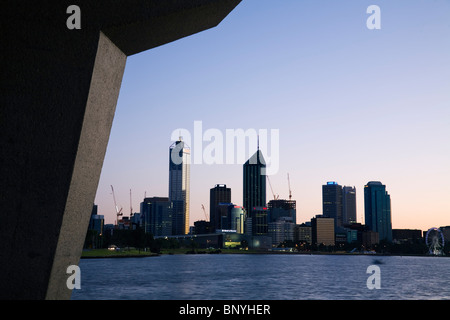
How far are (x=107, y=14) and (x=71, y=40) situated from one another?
496 millimetres

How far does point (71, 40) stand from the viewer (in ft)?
16.0

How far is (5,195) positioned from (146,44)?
2.51 meters

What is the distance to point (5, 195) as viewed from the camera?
4766 mm
